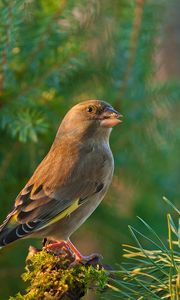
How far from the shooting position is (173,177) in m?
3.88

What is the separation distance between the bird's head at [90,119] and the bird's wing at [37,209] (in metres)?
0.35

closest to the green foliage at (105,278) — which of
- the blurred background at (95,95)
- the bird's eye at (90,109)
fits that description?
the blurred background at (95,95)

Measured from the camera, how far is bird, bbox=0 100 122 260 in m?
2.97

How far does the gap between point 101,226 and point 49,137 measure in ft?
1.75

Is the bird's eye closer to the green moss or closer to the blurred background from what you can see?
the blurred background

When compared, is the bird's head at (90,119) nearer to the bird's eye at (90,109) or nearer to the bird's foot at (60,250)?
the bird's eye at (90,109)

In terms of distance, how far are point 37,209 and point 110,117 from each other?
0.59 metres

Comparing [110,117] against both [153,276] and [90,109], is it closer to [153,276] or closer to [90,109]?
[90,109]

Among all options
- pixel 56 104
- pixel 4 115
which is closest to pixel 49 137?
pixel 56 104

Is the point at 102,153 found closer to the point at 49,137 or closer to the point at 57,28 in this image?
the point at 49,137

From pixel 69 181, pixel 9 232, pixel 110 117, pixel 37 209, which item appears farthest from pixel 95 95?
pixel 9 232

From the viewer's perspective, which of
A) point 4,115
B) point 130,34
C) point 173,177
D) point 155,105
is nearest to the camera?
point 4,115

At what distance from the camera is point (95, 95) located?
11.4ft

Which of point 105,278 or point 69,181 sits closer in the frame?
point 105,278
